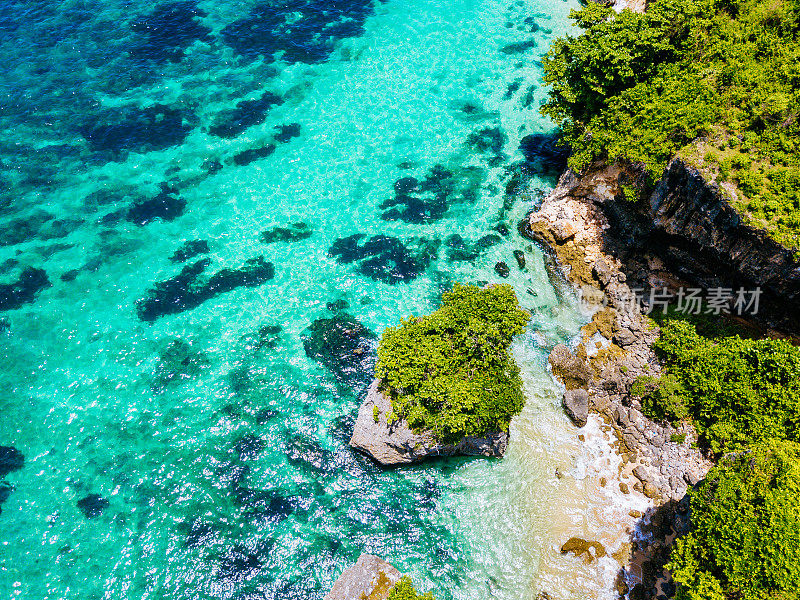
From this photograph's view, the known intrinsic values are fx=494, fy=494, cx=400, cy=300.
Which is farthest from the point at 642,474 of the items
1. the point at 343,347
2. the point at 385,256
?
the point at 385,256

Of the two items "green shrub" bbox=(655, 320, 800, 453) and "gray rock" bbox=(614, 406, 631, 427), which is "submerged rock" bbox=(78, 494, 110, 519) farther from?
"green shrub" bbox=(655, 320, 800, 453)

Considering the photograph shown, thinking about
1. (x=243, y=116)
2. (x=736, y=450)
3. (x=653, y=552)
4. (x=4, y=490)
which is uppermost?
(x=243, y=116)

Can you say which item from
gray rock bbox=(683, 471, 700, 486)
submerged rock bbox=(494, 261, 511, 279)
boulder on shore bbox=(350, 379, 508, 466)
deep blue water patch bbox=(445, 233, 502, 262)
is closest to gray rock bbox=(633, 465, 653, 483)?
gray rock bbox=(683, 471, 700, 486)

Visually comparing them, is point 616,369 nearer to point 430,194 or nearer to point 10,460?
point 430,194

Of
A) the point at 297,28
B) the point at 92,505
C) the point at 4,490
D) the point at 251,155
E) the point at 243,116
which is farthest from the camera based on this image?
the point at 297,28

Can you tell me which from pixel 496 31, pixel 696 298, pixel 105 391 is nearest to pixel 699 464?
pixel 696 298

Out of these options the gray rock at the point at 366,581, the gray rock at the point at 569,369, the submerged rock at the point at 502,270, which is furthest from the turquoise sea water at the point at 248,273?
the gray rock at the point at 366,581

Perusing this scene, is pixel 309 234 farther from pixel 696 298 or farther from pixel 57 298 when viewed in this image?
pixel 696 298
